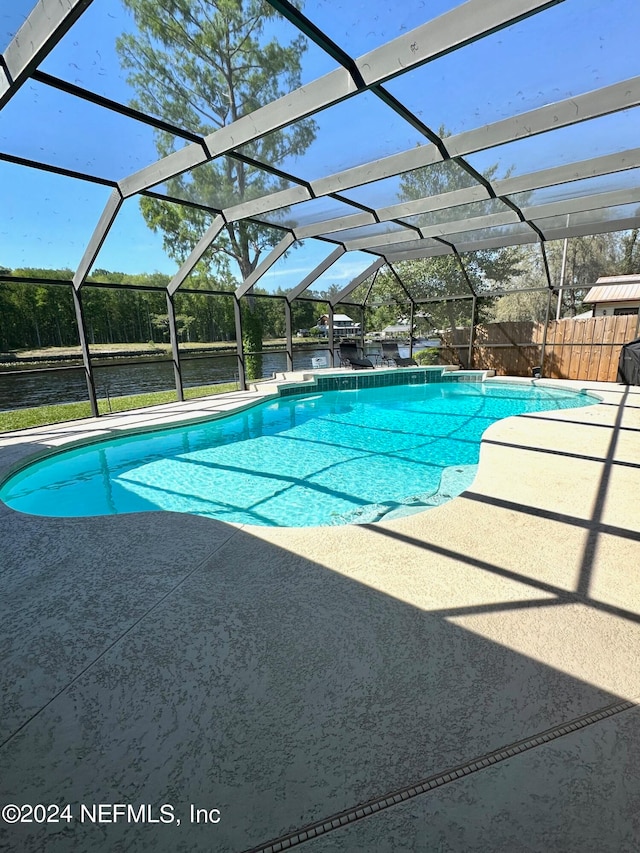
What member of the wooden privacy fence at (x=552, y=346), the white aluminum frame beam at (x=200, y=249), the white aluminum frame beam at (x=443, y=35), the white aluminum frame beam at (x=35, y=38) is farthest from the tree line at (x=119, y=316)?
the white aluminum frame beam at (x=443, y=35)

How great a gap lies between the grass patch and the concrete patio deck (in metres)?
6.81

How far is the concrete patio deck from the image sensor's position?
1115 millimetres

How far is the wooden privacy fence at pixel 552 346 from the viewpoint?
10719 mm

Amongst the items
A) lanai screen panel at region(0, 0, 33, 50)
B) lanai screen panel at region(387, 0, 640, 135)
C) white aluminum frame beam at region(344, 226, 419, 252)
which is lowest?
white aluminum frame beam at region(344, 226, 419, 252)

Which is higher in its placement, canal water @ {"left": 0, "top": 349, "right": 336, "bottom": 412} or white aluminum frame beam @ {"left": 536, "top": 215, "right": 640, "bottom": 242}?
white aluminum frame beam @ {"left": 536, "top": 215, "right": 640, "bottom": 242}

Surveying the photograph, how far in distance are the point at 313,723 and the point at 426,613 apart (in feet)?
2.51

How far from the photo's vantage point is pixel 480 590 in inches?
82.0

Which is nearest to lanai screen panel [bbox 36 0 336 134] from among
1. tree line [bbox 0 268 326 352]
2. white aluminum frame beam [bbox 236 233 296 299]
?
white aluminum frame beam [bbox 236 233 296 299]

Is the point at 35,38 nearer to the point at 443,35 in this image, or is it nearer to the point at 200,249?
the point at 443,35

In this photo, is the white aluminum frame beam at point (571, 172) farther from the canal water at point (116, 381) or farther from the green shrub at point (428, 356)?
the green shrub at point (428, 356)

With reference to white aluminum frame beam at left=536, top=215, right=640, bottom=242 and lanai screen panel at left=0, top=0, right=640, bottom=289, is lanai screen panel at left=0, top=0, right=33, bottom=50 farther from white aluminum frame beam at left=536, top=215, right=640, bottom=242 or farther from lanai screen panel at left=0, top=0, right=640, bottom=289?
white aluminum frame beam at left=536, top=215, right=640, bottom=242

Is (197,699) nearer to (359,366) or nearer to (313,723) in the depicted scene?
(313,723)

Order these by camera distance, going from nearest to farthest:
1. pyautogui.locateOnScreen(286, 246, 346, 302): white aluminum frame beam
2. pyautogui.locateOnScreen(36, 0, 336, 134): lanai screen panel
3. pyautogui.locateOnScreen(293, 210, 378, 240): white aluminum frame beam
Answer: pyautogui.locateOnScreen(36, 0, 336, 134): lanai screen panel, pyautogui.locateOnScreen(293, 210, 378, 240): white aluminum frame beam, pyautogui.locateOnScreen(286, 246, 346, 302): white aluminum frame beam

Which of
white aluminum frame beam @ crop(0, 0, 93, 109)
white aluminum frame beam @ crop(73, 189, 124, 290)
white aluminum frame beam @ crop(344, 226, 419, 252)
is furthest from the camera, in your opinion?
white aluminum frame beam @ crop(344, 226, 419, 252)
